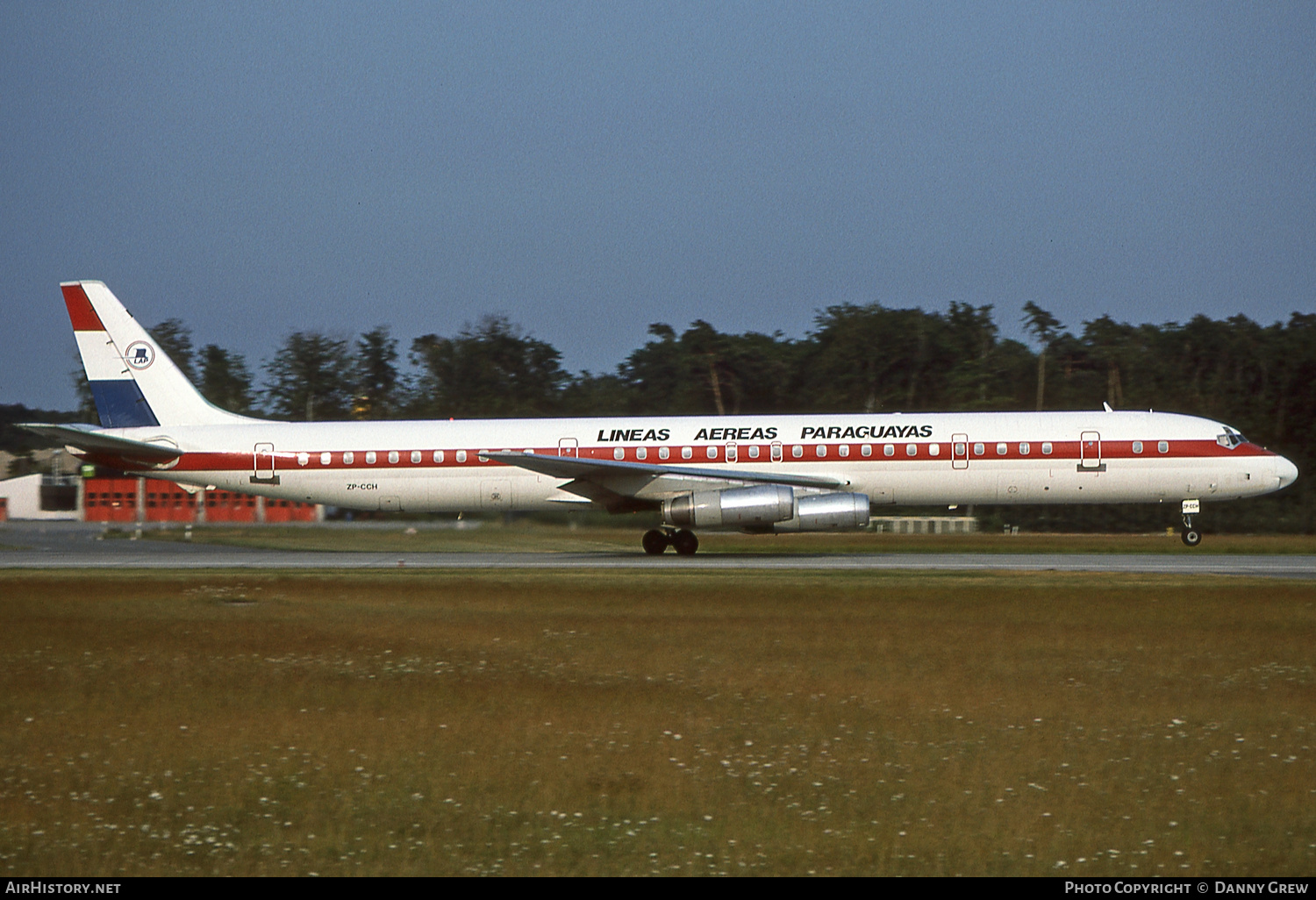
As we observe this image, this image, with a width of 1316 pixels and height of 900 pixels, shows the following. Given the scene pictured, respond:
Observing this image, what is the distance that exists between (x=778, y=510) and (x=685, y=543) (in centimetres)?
335

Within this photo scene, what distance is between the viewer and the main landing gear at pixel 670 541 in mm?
29781

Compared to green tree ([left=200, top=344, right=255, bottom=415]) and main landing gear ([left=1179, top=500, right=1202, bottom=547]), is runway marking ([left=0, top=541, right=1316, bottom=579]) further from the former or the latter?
green tree ([left=200, top=344, right=255, bottom=415])

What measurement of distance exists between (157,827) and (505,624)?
28.2 ft

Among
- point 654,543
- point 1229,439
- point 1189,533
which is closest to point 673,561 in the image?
point 654,543

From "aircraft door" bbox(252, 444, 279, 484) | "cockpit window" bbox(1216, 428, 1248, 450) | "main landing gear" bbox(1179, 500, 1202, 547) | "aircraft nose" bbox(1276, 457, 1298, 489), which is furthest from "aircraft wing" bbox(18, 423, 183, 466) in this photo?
"aircraft nose" bbox(1276, 457, 1298, 489)

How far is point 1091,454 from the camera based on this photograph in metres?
29.0

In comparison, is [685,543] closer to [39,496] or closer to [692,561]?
[692,561]

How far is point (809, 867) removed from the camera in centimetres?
670

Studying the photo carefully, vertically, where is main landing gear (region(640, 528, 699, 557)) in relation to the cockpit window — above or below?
below

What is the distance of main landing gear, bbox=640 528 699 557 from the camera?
97.7 feet

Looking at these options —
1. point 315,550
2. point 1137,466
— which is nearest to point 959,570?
point 1137,466

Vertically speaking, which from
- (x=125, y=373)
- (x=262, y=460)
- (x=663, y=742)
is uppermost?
(x=125, y=373)

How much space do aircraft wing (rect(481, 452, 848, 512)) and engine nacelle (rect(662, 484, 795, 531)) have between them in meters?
0.63

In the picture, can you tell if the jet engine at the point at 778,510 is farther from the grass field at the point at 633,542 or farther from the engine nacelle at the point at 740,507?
the grass field at the point at 633,542
